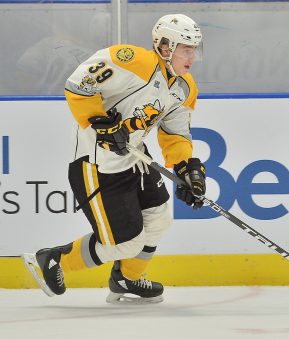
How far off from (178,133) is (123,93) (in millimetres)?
343

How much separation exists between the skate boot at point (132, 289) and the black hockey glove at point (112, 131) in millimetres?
594

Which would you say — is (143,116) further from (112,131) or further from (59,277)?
(59,277)

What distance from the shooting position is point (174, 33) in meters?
3.93

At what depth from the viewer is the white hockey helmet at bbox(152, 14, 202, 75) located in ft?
12.9

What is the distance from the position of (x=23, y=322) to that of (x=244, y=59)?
186 centimetres

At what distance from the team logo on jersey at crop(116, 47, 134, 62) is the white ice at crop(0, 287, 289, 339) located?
0.93 m

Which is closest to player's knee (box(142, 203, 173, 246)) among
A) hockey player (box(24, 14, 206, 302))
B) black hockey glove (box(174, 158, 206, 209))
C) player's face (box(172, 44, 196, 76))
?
hockey player (box(24, 14, 206, 302))

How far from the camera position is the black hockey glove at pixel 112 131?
3830 millimetres

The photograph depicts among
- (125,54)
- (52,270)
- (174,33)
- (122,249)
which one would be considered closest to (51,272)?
(52,270)

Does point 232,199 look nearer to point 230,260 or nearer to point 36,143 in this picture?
point 230,260

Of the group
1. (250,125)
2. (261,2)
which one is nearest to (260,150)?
(250,125)

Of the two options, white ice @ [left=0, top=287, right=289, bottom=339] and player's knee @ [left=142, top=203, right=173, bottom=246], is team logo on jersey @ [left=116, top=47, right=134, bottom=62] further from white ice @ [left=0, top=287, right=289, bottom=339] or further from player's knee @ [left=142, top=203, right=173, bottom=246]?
white ice @ [left=0, top=287, right=289, bottom=339]

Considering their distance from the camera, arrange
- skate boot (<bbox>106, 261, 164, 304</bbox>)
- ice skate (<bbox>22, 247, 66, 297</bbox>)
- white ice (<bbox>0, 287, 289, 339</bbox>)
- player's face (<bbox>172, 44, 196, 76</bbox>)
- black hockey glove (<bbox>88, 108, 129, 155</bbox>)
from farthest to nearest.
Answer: skate boot (<bbox>106, 261, 164, 304</bbox>) < ice skate (<bbox>22, 247, 66, 297</bbox>) < player's face (<bbox>172, 44, 196, 76</bbox>) < black hockey glove (<bbox>88, 108, 129, 155</bbox>) < white ice (<bbox>0, 287, 289, 339</bbox>)

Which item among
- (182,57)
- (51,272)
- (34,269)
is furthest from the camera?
(34,269)
